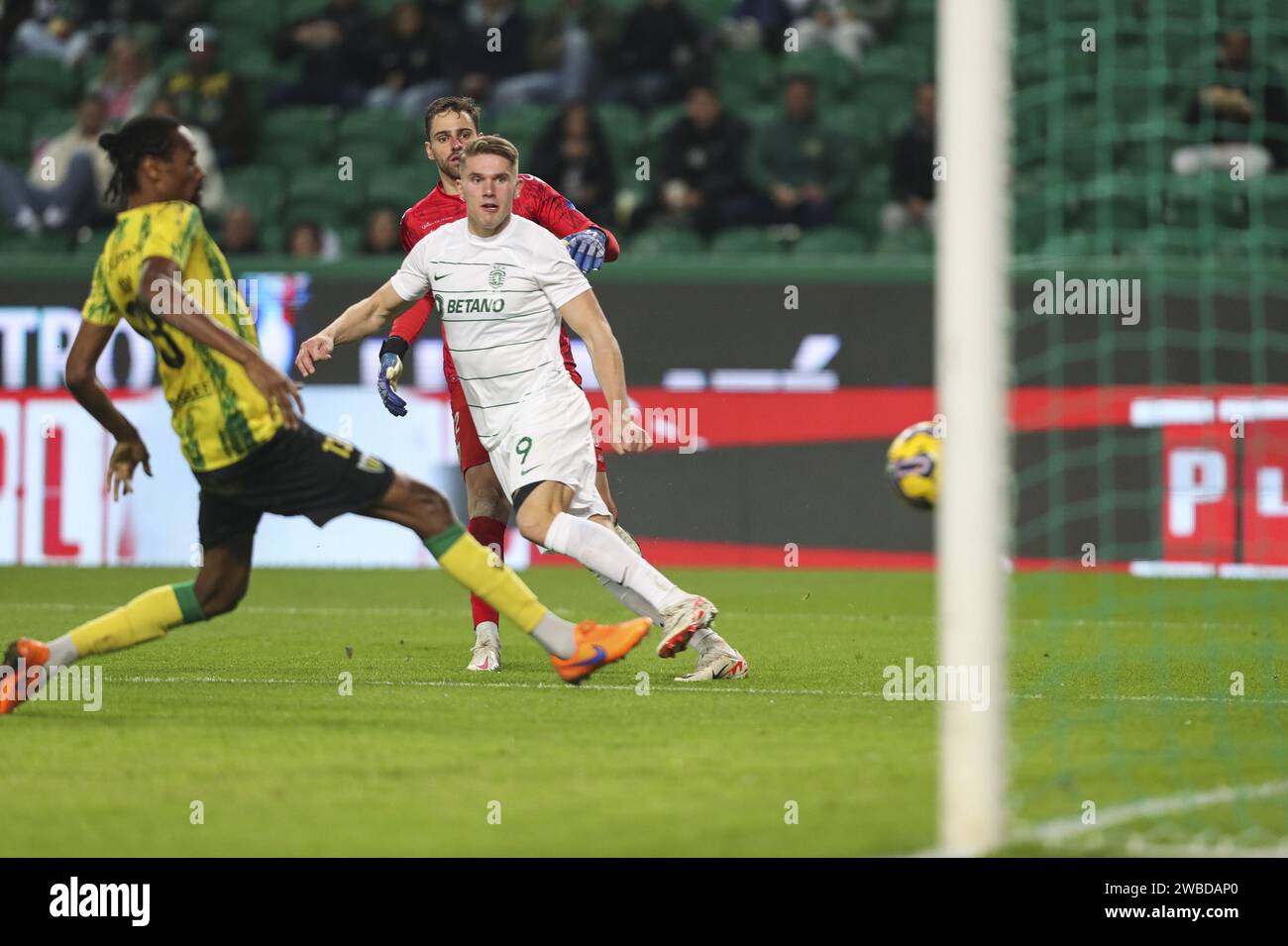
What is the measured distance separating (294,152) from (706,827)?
11.9 metres

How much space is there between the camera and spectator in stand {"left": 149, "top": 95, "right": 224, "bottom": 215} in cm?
1466

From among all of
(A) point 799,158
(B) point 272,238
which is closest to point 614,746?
(A) point 799,158

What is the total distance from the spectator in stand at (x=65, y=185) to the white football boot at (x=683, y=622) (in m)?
9.00

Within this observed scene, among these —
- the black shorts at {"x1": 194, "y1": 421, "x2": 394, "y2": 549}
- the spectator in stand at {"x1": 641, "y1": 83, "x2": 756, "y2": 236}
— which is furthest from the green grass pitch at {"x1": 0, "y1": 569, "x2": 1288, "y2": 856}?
the spectator in stand at {"x1": 641, "y1": 83, "x2": 756, "y2": 236}

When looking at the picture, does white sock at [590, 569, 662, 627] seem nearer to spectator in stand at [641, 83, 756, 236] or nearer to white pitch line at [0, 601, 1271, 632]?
white pitch line at [0, 601, 1271, 632]

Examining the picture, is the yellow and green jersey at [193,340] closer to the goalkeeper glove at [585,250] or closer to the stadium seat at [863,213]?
the goalkeeper glove at [585,250]

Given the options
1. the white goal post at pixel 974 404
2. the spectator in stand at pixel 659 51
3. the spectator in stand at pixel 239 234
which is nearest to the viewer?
the white goal post at pixel 974 404

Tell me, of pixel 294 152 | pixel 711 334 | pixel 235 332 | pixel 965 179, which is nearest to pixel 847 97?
pixel 711 334

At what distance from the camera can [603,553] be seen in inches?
277

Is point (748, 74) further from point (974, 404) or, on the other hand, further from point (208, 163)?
point (974, 404)

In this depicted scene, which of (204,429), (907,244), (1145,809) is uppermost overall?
(907,244)

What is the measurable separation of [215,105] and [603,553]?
958cm

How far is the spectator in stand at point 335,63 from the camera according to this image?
52.4 feet

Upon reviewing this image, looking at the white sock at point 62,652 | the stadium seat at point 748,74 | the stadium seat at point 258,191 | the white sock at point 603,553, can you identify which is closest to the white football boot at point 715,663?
the white sock at point 603,553
